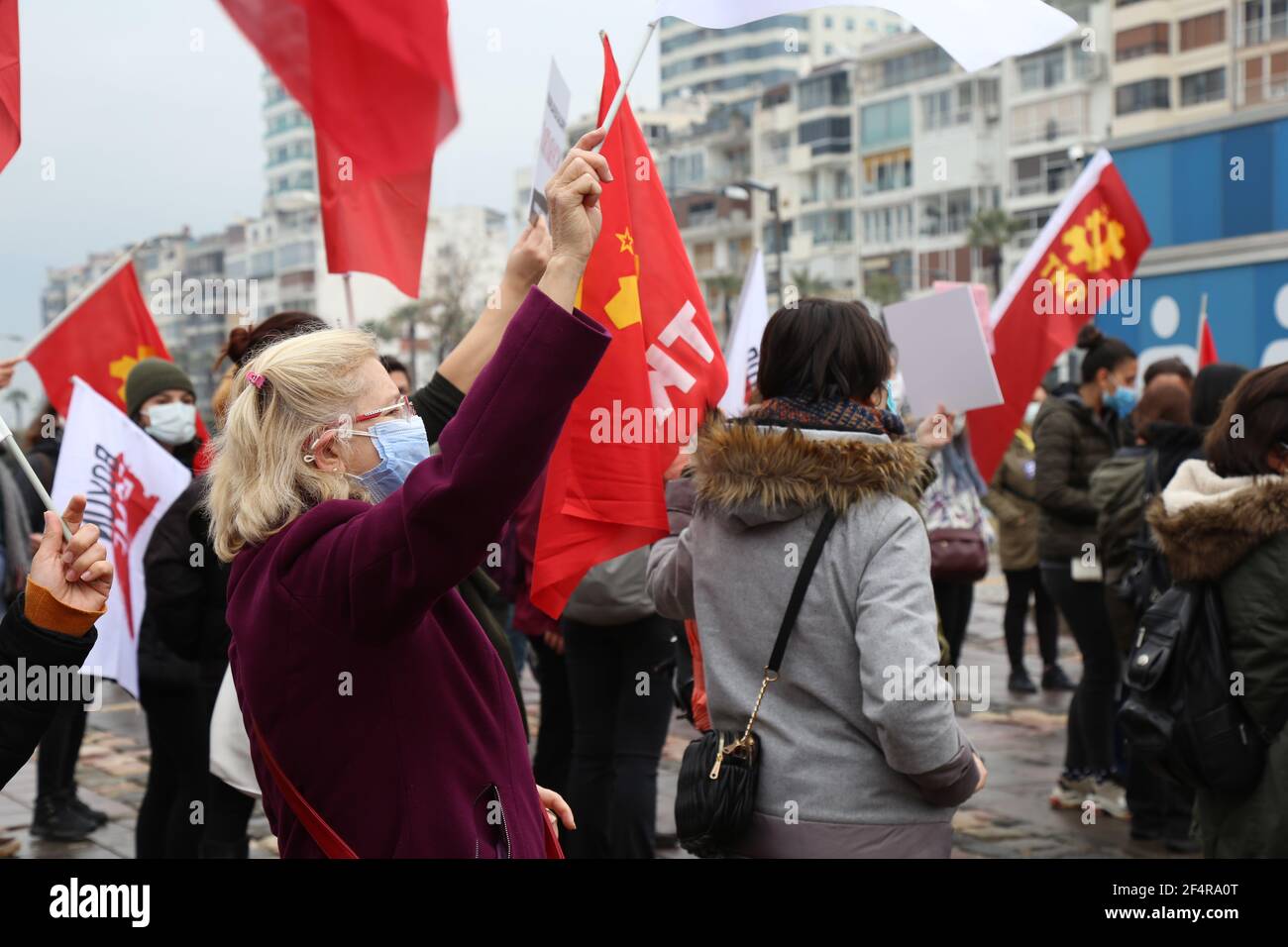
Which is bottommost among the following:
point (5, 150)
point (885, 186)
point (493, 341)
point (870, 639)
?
point (870, 639)

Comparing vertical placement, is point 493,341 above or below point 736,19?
below

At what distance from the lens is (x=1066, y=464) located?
7.62m

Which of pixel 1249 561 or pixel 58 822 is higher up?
pixel 1249 561

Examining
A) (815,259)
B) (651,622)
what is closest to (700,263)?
(815,259)

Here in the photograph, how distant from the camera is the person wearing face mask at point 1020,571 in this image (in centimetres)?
1062

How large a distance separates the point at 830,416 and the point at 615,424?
30.9 inches

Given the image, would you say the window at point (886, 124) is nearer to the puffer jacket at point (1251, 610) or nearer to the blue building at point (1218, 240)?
the blue building at point (1218, 240)

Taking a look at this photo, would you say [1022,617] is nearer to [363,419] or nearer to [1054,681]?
[1054,681]

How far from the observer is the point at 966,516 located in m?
8.01

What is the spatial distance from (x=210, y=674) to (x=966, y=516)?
4.36 meters

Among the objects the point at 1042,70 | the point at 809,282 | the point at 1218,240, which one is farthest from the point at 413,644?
the point at 809,282

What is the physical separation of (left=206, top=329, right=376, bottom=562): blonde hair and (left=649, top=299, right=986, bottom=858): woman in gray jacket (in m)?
1.07

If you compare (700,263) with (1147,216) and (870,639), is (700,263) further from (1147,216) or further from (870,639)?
(870,639)

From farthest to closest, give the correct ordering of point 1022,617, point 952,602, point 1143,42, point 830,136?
point 830,136 < point 1143,42 < point 1022,617 < point 952,602
